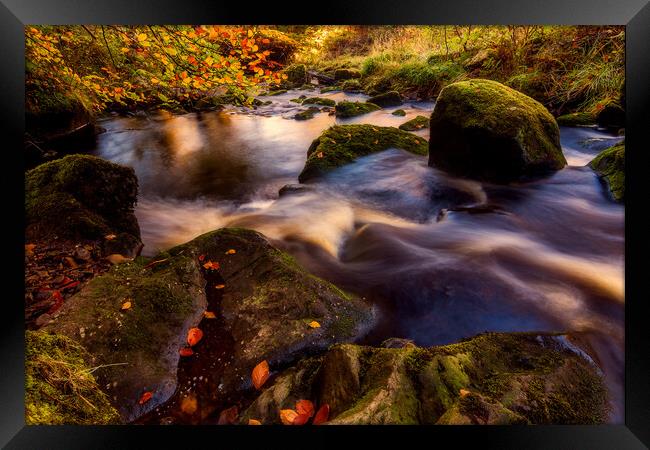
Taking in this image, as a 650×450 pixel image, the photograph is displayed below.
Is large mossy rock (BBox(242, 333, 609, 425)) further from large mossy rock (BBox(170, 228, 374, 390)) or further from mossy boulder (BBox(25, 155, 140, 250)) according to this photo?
mossy boulder (BBox(25, 155, 140, 250))

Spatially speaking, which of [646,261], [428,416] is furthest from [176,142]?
[646,261]

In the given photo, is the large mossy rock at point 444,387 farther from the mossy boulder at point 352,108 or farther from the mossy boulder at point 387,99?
the mossy boulder at point 352,108

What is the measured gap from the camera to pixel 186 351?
85.7 inches

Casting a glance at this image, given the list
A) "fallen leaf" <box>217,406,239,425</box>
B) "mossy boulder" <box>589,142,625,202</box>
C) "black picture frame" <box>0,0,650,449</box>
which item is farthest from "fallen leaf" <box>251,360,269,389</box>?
"mossy boulder" <box>589,142,625,202</box>

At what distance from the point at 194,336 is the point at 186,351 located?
0.11 m

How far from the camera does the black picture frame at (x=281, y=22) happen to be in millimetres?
1755

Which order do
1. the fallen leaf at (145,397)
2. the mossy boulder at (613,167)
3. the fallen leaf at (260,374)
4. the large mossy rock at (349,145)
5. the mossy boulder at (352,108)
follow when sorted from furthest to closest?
the mossy boulder at (352,108) < the large mossy rock at (349,145) < the mossy boulder at (613,167) < the fallen leaf at (260,374) < the fallen leaf at (145,397)

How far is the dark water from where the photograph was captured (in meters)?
2.54

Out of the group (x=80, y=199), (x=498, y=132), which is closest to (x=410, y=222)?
(x=498, y=132)

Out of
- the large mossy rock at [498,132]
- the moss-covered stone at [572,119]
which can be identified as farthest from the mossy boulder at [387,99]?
the moss-covered stone at [572,119]

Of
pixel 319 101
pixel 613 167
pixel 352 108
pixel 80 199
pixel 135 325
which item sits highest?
pixel 319 101

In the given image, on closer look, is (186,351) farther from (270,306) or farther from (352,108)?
(352,108)

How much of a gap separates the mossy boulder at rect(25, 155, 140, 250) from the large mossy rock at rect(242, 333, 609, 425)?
2.11 meters

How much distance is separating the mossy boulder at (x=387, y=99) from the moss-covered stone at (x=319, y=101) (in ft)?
3.01
